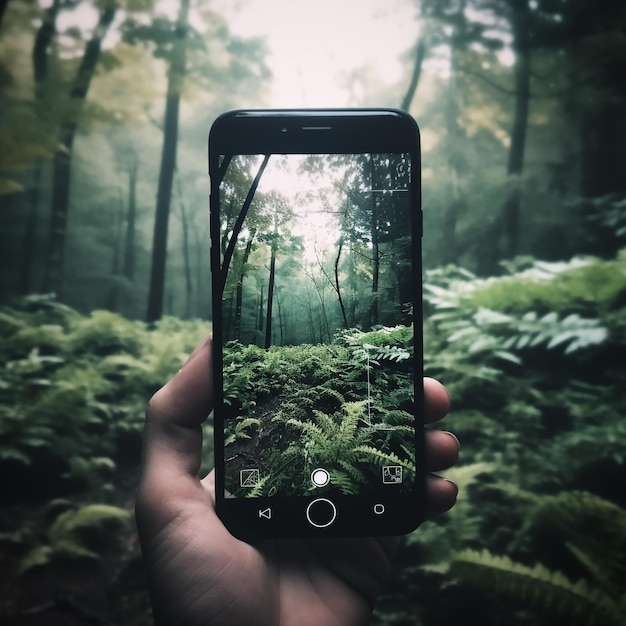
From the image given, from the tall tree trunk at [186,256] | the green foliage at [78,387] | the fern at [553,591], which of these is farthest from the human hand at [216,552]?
the tall tree trunk at [186,256]

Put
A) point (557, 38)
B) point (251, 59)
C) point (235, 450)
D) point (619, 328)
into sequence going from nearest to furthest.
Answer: point (235, 450), point (619, 328), point (557, 38), point (251, 59)

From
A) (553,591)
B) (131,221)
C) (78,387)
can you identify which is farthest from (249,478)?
(131,221)

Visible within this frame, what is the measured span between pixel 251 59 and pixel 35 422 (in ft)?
9.69

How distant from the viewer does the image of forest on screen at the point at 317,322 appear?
2.85 feet

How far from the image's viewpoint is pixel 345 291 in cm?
91

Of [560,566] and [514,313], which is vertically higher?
[514,313]

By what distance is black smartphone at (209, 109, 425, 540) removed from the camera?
0.86 m

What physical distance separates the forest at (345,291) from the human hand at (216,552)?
106 mm

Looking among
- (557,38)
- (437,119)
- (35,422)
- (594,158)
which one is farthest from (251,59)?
(35,422)

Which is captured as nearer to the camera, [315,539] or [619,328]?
[315,539]

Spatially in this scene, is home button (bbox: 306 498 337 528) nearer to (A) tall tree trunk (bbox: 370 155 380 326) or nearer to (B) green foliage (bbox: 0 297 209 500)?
(A) tall tree trunk (bbox: 370 155 380 326)

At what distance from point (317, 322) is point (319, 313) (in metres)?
0.02

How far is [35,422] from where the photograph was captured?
2.29 m

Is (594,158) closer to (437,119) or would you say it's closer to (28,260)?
(437,119)
